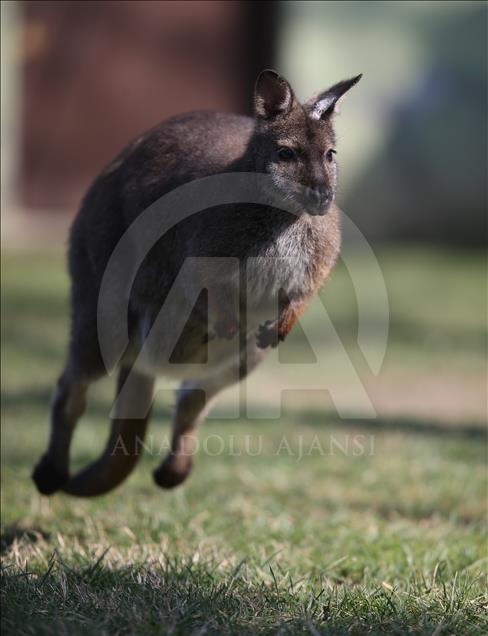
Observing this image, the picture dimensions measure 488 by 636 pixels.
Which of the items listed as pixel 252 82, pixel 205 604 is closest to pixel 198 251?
pixel 205 604

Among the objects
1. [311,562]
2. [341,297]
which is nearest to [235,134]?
[311,562]

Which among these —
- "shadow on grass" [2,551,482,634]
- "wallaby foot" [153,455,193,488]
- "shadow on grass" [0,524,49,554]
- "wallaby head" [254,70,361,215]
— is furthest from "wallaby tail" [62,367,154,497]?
"wallaby head" [254,70,361,215]

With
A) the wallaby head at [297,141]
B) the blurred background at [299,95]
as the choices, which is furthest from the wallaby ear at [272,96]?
the blurred background at [299,95]

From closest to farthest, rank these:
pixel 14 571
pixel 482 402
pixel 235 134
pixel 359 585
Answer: pixel 14 571
pixel 359 585
pixel 235 134
pixel 482 402

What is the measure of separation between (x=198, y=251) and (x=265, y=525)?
135cm

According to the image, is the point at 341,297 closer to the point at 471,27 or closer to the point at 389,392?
the point at 389,392

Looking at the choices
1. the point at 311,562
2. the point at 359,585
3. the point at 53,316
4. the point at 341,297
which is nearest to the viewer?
the point at 359,585

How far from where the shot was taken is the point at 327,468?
584 cm

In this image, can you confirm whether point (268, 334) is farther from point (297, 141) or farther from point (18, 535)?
point (18, 535)

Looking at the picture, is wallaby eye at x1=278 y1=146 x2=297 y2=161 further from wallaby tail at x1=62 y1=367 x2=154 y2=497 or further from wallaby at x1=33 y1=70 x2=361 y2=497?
wallaby tail at x1=62 y1=367 x2=154 y2=497

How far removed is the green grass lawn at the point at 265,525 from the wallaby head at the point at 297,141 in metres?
1.41

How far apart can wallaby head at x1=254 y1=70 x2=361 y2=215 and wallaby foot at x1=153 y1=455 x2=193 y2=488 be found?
55.9 inches

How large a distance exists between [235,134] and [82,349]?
1.17 m

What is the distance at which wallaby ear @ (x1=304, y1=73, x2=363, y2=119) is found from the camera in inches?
155
